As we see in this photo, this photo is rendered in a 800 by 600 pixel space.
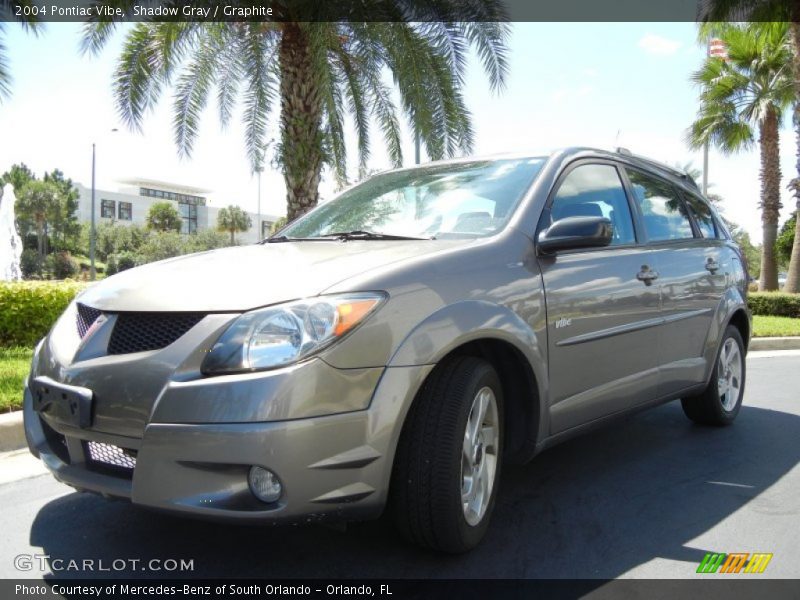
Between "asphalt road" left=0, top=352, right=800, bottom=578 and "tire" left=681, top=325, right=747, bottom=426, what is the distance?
1.82ft

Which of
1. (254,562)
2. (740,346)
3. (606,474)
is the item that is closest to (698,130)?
(740,346)

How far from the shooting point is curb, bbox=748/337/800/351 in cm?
1155

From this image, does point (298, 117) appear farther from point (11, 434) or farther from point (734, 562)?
point (734, 562)

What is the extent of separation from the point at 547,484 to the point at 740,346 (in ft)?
7.84

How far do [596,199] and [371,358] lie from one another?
196 cm

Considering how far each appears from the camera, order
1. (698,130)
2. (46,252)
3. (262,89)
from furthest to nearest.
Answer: (46,252) → (698,130) → (262,89)

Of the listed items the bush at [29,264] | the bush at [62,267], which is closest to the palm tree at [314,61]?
the bush at [62,267]

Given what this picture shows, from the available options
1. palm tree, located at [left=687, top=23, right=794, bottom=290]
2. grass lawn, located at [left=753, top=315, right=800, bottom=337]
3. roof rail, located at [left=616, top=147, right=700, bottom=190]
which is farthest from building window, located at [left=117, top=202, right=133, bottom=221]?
roof rail, located at [left=616, top=147, right=700, bottom=190]

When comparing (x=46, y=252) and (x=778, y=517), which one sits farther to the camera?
(x=46, y=252)

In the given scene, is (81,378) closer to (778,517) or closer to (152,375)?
(152,375)

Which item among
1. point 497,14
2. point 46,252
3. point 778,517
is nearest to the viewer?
point 778,517

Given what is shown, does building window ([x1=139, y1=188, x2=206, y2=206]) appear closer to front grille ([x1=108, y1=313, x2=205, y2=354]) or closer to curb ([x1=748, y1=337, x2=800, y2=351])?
curb ([x1=748, y1=337, x2=800, y2=351])

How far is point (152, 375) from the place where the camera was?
2.51 meters

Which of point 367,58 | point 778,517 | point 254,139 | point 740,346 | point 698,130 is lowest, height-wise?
point 778,517
